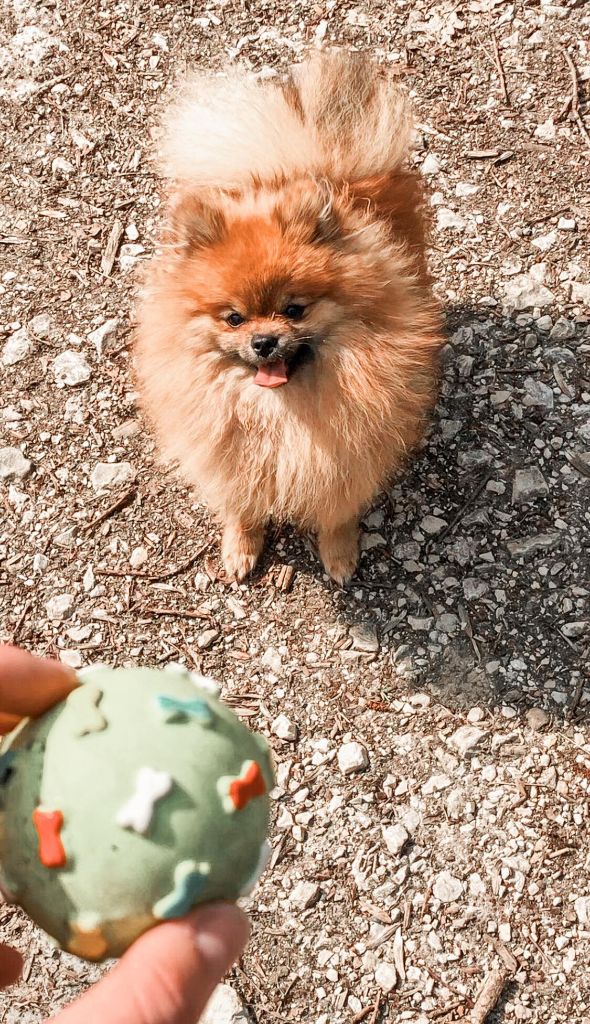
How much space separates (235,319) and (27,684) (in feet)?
4.41

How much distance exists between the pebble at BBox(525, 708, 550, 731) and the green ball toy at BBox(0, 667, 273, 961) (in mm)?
1843

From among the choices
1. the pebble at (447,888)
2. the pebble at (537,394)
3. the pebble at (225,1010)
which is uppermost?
the pebble at (537,394)

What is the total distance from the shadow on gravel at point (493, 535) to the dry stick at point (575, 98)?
3.52 feet

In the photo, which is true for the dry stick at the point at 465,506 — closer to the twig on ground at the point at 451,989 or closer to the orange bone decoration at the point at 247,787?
the twig on ground at the point at 451,989

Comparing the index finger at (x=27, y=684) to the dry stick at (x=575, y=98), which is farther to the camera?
the dry stick at (x=575, y=98)

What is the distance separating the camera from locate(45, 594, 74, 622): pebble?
349cm

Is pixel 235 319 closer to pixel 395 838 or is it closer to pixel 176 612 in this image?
pixel 176 612

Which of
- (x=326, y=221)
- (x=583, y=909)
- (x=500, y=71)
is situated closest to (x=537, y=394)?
(x=326, y=221)

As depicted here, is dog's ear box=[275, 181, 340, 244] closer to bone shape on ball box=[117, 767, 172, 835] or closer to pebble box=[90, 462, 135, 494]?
pebble box=[90, 462, 135, 494]

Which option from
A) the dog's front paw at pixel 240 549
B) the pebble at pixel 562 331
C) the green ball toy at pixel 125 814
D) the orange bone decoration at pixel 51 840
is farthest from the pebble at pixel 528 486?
the orange bone decoration at pixel 51 840

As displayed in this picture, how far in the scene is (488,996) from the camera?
9.50ft

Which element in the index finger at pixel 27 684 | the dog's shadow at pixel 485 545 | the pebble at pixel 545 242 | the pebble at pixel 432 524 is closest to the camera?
the index finger at pixel 27 684

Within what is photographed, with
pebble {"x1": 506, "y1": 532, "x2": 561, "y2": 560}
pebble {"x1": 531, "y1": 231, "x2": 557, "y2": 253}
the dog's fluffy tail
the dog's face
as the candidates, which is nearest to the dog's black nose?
the dog's face

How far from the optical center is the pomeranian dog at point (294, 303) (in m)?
2.55
